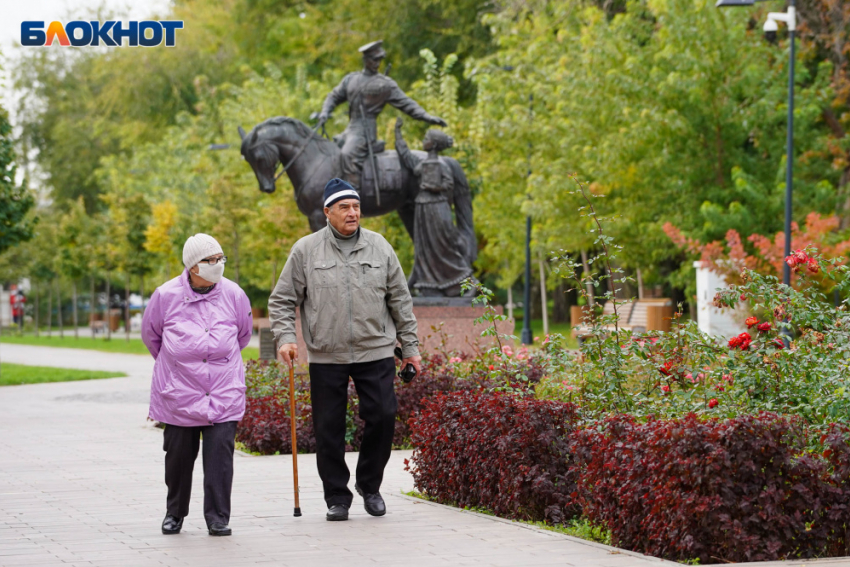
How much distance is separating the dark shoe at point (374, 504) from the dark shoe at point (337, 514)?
184mm

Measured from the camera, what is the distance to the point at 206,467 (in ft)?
23.1

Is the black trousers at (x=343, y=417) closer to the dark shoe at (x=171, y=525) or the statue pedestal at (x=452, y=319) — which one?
the dark shoe at (x=171, y=525)

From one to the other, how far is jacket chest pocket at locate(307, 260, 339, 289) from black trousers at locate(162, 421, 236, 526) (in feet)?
3.12

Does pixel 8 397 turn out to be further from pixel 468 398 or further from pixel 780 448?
pixel 780 448

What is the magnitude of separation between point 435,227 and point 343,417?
9.51m

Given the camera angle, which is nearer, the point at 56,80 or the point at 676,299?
the point at 676,299

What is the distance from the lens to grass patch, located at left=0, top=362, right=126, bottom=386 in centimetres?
2239

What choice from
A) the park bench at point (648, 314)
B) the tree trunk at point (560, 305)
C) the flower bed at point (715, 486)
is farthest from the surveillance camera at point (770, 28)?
Result: the tree trunk at point (560, 305)

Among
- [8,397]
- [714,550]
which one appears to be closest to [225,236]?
[8,397]

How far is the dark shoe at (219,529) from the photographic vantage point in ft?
22.6

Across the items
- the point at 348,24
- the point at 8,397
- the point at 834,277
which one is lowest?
the point at 8,397

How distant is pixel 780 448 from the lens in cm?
589

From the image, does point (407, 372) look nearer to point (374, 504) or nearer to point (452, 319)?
point (374, 504)

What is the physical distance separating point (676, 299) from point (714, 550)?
31.5 metres
